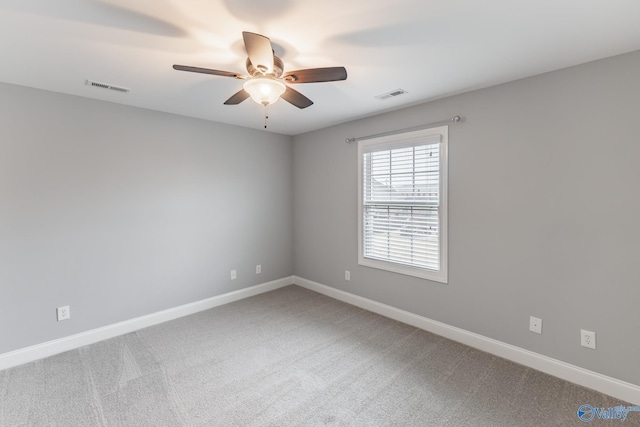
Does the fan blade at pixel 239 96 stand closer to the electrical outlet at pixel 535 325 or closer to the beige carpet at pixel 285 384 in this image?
the beige carpet at pixel 285 384

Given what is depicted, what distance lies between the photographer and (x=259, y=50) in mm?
1616

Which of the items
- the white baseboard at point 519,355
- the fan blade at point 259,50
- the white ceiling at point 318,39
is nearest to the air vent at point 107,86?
the white ceiling at point 318,39

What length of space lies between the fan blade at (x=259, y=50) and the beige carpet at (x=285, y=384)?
224 cm

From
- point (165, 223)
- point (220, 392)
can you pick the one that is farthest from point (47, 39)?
point (220, 392)

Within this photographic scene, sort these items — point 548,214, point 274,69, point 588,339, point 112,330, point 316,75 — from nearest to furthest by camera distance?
point 316,75
point 274,69
point 588,339
point 548,214
point 112,330

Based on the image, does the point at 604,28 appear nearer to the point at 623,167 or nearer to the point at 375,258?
the point at 623,167

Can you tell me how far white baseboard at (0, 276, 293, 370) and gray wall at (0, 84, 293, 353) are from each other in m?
0.06

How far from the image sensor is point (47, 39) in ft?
6.04

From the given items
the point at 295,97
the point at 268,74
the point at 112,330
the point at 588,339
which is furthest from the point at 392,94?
the point at 112,330

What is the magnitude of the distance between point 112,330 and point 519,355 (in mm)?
3918

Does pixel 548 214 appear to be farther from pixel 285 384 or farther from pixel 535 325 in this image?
pixel 285 384

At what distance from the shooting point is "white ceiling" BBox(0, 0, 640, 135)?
156 centimetres

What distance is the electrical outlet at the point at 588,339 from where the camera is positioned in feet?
7.15

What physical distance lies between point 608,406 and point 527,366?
0.51m
